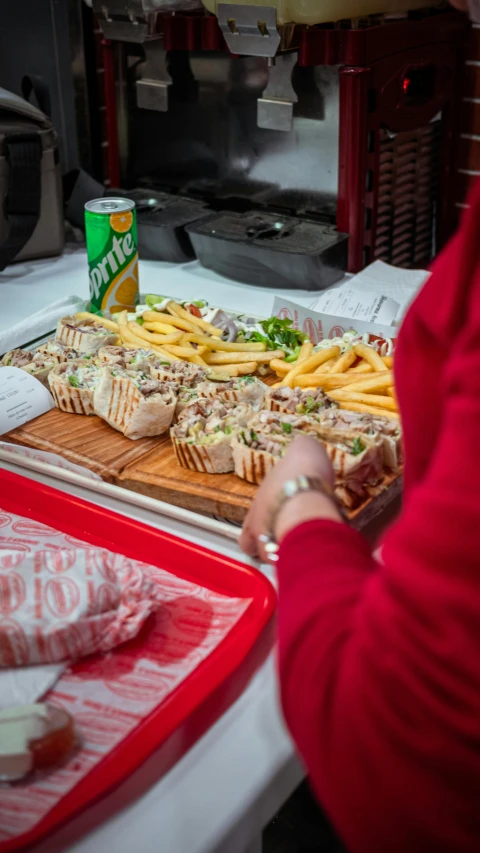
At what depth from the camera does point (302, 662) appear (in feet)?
2.40

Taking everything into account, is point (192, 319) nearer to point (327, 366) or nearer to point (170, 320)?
point (170, 320)

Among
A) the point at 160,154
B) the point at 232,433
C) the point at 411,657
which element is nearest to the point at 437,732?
the point at 411,657

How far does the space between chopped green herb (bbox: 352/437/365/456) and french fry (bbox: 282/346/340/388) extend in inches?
12.5

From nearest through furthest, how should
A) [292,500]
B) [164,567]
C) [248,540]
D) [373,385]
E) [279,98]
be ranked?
[292,500] < [248,540] < [164,567] < [373,385] < [279,98]

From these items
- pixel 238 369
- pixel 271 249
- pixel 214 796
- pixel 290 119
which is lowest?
pixel 214 796

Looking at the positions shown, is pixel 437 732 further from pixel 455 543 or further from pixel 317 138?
pixel 317 138

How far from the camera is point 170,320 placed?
193cm

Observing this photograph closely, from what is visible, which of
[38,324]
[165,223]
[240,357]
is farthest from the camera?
[165,223]

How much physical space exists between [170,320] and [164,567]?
0.81 meters

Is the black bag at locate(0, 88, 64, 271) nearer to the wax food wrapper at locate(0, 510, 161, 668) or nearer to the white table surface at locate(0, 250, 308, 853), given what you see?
the wax food wrapper at locate(0, 510, 161, 668)

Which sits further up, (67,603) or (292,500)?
(292,500)

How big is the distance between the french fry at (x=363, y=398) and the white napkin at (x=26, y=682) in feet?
2.41

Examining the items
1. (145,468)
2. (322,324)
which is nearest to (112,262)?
(322,324)

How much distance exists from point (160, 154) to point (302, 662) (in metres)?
2.20
